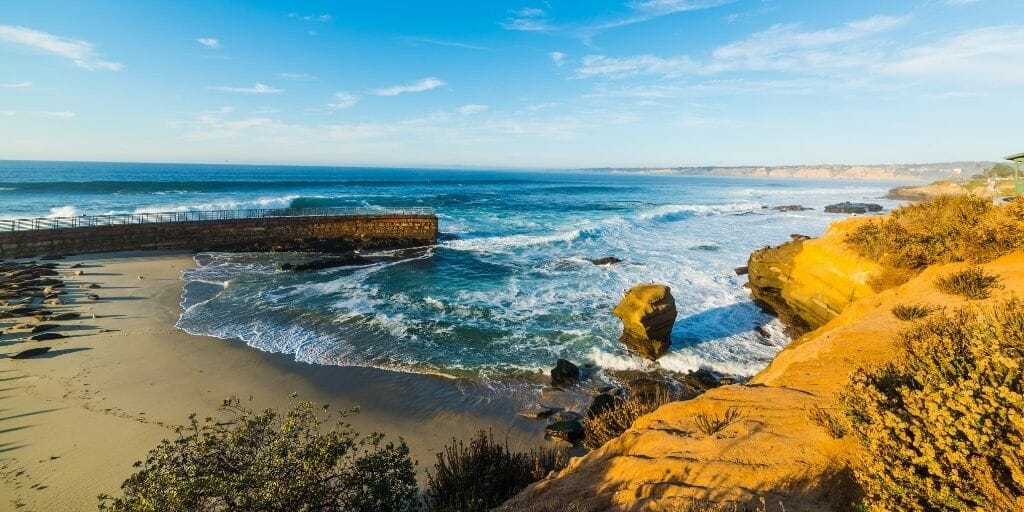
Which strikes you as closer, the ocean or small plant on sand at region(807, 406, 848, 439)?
small plant on sand at region(807, 406, 848, 439)

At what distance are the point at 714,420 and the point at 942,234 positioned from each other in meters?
10.6

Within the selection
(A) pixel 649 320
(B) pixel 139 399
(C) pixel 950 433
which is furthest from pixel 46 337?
(C) pixel 950 433

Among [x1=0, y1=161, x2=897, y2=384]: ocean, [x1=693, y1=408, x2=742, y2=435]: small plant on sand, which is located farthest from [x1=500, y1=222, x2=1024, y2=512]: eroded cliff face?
[x1=0, y1=161, x2=897, y2=384]: ocean

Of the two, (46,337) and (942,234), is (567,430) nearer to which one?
(942,234)

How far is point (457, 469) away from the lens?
21.9 ft

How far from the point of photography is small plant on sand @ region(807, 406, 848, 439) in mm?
4961

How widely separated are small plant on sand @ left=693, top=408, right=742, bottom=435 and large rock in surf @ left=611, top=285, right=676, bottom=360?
7.55 m

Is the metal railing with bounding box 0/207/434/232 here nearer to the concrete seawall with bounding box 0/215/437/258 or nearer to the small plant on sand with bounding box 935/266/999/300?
the concrete seawall with bounding box 0/215/437/258

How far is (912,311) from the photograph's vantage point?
8672 mm

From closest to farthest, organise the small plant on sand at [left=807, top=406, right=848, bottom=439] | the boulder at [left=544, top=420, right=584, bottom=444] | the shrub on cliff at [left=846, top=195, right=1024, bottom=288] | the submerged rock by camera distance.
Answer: the small plant on sand at [left=807, top=406, right=848, bottom=439]
the boulder at [left=544, top=420, right=584, bottom=444]
the shrub on cliff at [left=846, top=195, right=1024, bottom=288]
the submerged rock

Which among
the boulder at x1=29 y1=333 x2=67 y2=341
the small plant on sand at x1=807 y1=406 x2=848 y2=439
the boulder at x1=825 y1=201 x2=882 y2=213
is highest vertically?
the boulder at x1=825 y1=201 x2=882 y2=213

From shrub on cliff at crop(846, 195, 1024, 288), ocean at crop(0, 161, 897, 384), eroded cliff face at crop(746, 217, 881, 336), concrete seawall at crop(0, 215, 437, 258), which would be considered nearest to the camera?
shrub on cliff at crop(846, 195, 1024, 288)

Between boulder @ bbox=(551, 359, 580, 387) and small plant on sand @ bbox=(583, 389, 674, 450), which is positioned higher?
small plant on sand @ bbox=(583, 389, 674, 450)

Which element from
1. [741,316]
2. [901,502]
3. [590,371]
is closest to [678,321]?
[741,316]
